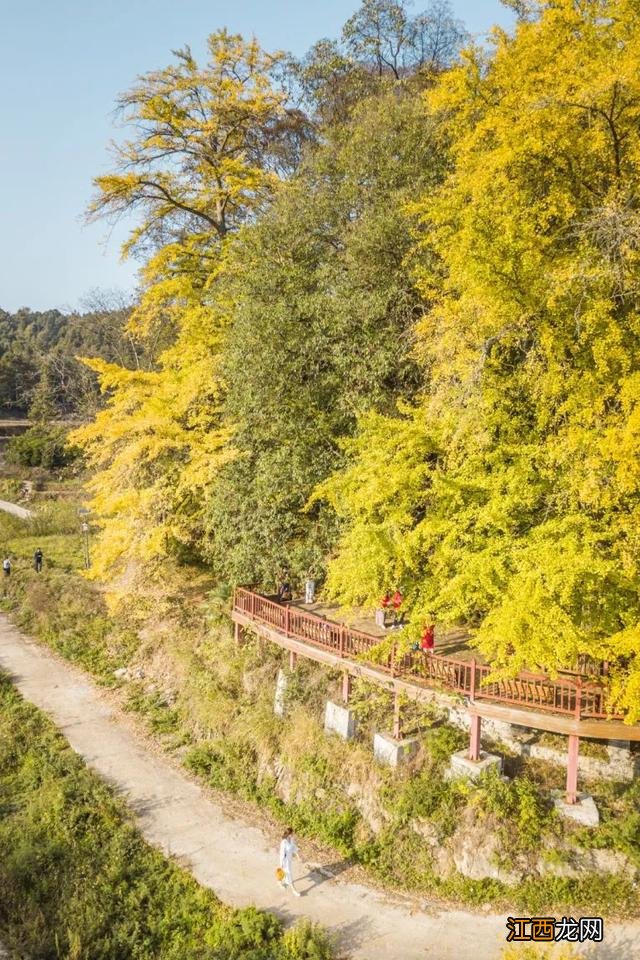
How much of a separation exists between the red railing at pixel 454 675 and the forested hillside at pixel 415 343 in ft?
2.22

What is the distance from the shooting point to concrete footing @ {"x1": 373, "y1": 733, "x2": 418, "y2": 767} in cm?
1413

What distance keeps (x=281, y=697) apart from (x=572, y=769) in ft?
24.2

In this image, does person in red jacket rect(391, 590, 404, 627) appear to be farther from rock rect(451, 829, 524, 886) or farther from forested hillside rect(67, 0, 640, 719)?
rock rect(451, 829, 524, 886)

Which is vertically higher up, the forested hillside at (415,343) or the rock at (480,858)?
the forested hillside at (415,343)

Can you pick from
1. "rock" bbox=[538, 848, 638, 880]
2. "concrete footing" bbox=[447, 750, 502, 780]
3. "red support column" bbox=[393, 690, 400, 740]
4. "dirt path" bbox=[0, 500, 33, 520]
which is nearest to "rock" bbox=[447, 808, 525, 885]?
"rock" bbox=[538, 848, 638, 880]

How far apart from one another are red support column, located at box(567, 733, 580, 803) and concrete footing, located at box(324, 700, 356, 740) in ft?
16.1

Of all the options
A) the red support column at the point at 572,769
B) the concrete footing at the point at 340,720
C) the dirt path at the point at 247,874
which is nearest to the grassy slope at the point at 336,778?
the concrete footing at the point at 340,720

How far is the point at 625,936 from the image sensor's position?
11.1 m

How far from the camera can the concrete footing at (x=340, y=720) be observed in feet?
49.9

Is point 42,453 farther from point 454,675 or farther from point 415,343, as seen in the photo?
point 454,675

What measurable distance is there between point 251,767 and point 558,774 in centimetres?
752

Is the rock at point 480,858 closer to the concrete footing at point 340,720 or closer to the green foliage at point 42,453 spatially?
the concrete footing at point 340,720

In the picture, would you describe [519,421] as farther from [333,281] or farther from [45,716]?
[45,716]

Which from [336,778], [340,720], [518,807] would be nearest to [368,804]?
[336,778]
